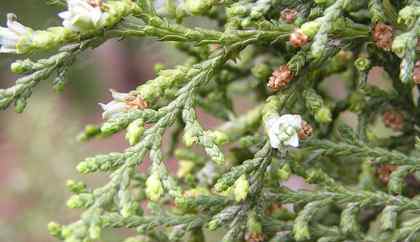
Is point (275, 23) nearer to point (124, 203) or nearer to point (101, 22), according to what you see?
point (101, 22)

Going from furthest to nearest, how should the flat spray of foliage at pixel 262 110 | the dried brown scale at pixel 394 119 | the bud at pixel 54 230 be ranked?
the dried brown scale at pixel 394 119, the bud at pixel 54 230, the flat spray of foliage at pixel 262 110

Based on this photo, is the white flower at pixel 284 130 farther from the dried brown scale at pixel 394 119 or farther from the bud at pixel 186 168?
the bud at pixel 186 168

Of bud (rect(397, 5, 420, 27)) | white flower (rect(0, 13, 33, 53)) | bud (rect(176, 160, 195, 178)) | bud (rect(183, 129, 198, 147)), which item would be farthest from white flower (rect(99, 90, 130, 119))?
bud (rect(176, 160, 195, 178))

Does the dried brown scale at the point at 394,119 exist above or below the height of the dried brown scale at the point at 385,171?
above

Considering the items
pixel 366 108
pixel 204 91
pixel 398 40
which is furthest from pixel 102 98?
pixel 398 40

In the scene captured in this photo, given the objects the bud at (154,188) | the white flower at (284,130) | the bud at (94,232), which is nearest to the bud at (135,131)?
the bud at (154,188)

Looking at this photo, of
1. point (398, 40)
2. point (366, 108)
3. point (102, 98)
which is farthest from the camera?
point (102, 98)
